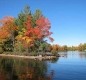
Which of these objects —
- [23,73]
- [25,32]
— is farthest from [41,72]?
[25,32]

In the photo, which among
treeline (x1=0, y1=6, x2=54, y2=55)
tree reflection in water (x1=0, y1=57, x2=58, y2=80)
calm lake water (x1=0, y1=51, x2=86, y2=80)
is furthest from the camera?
treeline (x1=0, y1=6, x2=54, y2=55)

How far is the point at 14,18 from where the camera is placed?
73.4m

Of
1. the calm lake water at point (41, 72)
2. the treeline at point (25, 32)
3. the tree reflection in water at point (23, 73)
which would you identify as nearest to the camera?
the tree reflection in water at point (23, 73)

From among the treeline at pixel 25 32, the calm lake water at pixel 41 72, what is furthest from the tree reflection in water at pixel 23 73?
the treeline at pixel 25 32

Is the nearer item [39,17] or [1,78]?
[1,78]

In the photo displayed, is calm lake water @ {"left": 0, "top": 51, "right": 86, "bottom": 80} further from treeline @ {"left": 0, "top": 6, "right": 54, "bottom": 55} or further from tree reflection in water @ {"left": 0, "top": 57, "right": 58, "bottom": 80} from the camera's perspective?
treeline @ {"left": 0, "top": 6, "right": 54, "bottom": 55}

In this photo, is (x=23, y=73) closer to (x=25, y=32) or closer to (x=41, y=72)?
(x=41, y=72)

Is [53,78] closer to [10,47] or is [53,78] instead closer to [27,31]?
[27,31]

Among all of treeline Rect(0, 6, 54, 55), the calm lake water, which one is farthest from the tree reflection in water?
treeline Rect(0, 6, 54, 55)

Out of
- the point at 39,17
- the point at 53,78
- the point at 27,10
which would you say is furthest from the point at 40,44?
the point at 53,78

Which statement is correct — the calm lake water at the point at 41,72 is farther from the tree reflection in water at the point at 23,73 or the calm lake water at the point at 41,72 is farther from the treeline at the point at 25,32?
the treeline at the point at 25,32

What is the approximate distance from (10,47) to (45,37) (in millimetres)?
15115

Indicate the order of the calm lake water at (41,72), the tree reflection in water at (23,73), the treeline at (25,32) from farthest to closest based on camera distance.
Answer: the treeline at (25,32) < the calm lake water at (41,72) < the tree reflection in water at (23,73)

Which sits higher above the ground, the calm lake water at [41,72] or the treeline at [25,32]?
the treeline at [25,32]
